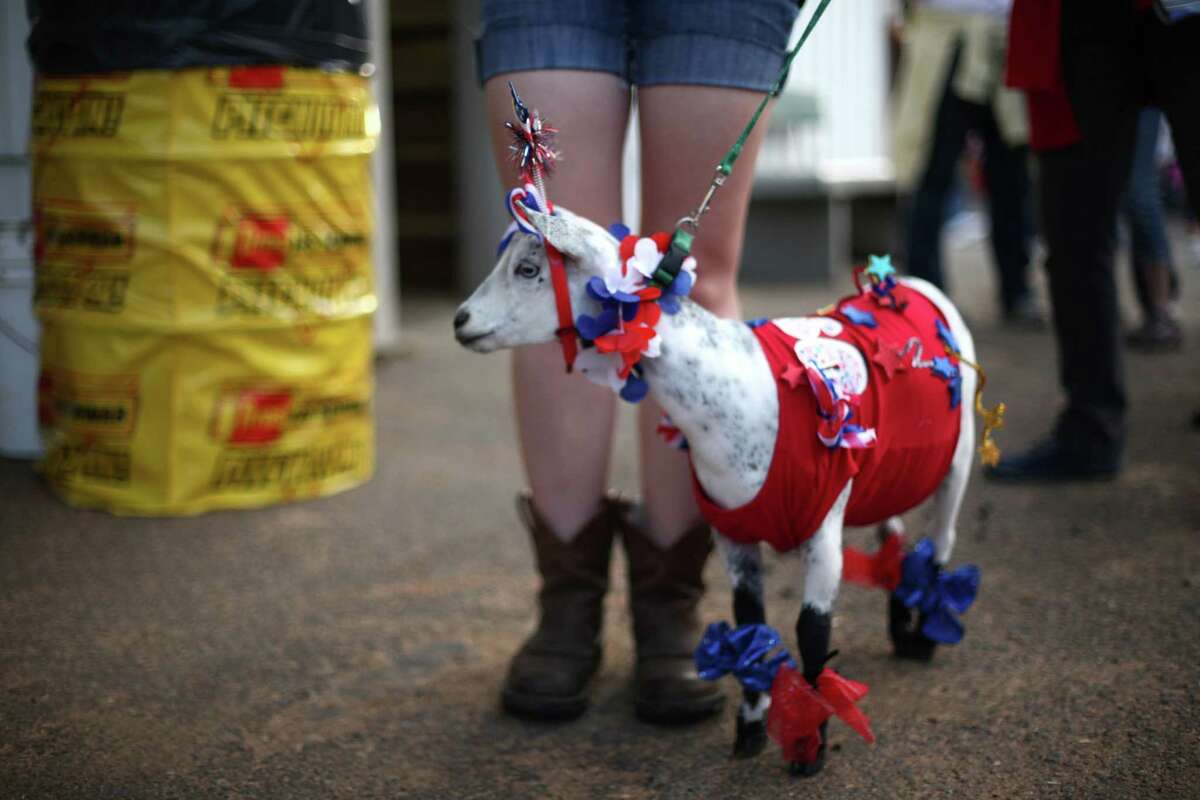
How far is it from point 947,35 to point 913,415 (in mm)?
3364

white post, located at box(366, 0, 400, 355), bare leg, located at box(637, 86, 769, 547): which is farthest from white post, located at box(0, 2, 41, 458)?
bare leg, located at box(637, 86, 769, 547)

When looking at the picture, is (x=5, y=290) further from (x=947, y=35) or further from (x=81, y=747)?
(x=947, y=35)

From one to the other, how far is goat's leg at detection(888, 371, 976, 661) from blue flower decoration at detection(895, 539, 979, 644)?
2 centimetres

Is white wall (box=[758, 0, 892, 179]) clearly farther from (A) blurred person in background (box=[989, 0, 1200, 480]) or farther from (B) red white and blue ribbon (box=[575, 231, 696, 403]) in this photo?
(B) red white and blue ribbon (box=[575, 231, 696, 403])

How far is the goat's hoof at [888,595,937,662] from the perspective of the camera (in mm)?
2033

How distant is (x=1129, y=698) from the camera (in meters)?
1.86

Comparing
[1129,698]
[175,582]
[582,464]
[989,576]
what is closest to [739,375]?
[582,464]

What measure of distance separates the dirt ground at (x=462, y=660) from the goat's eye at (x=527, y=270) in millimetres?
746

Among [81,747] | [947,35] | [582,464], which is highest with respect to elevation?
[947,35]

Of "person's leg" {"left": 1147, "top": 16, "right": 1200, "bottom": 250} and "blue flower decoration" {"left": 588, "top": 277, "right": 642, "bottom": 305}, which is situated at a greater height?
"person's leg" {"left": 1147, "top": 16, "right": 1200, "bottom": 250}

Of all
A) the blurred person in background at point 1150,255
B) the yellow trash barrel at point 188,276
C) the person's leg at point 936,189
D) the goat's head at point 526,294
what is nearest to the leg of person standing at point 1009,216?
the person's leg at point 936,189

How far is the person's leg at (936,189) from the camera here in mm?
4691

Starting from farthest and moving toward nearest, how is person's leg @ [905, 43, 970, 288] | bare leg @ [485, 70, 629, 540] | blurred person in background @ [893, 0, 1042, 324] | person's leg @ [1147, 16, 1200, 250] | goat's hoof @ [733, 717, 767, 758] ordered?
person's leg @ [905, 43, 970, 288], blurred person in background @ [893, 0, 1042, 324], person's leg @ [1147, 16, 1200, 250], bare leg @ [485, 70, 629, 540], goat's hoof @ [733, 717, 767, 758]

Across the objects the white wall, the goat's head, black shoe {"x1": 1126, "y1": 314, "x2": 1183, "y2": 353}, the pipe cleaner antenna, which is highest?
the white wall
